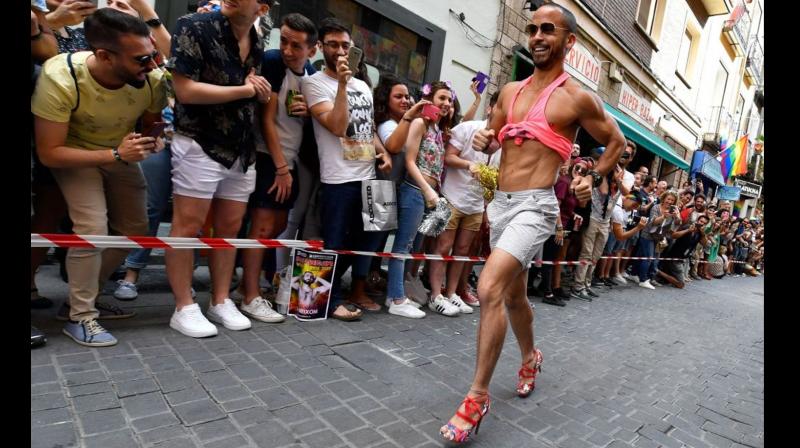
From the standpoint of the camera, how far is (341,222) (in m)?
3.87

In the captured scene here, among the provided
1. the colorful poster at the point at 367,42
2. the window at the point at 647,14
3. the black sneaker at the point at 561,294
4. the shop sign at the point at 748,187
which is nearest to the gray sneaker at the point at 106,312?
the colorful poster at the point at 367,42

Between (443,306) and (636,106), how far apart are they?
498 inches

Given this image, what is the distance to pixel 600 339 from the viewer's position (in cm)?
479

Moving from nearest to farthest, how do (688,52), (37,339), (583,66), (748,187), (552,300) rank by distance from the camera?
(37,339), (552,300), (583,66), (688,52), (748,187)

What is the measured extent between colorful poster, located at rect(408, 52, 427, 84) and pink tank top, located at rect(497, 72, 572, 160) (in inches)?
208

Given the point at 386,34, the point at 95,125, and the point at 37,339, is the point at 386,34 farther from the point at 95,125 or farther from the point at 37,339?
the point at 37,339

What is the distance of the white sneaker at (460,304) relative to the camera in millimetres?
4866

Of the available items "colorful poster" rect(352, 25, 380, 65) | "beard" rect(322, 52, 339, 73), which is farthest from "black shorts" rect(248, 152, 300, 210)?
"colorful poster" rect(352, 25, 380, 65)

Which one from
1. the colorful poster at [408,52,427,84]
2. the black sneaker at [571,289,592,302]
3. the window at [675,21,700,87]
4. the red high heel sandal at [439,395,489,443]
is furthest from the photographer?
the window at [675,21,700,87]

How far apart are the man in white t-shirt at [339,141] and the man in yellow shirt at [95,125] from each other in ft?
3.69

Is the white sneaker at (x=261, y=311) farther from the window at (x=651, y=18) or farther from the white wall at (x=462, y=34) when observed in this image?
the window at (x=651, y=18)

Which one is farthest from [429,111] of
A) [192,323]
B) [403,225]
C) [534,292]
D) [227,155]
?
[534,292]

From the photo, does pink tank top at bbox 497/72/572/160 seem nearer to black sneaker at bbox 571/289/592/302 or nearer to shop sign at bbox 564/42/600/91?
black sneaker at bbox 571/289/592/302

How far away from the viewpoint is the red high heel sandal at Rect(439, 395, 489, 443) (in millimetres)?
2256
